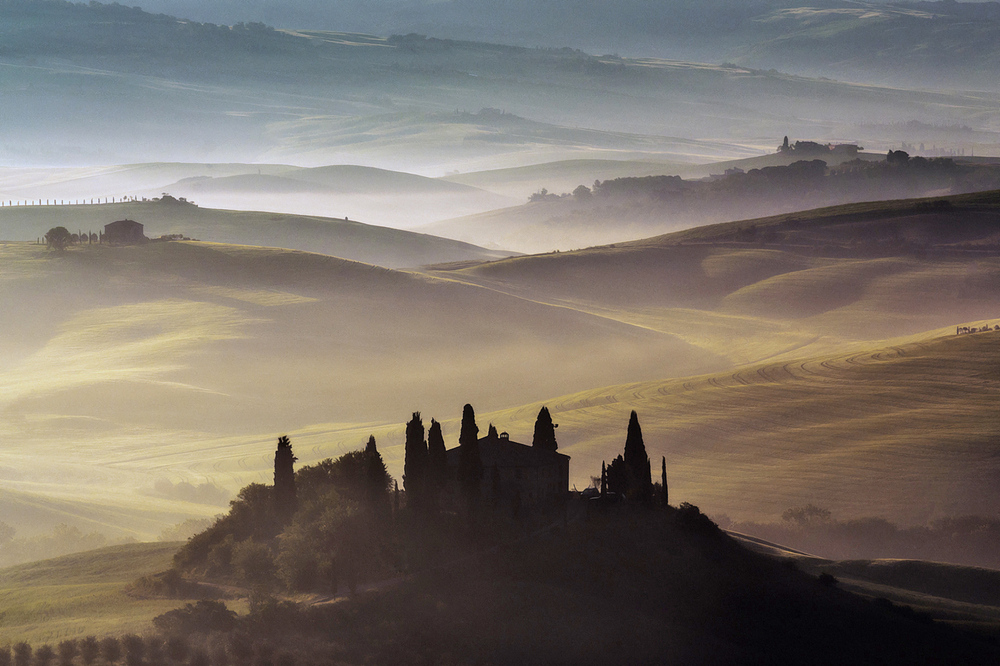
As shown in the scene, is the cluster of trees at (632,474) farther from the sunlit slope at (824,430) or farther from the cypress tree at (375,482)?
the sunlit slope at (824,430)

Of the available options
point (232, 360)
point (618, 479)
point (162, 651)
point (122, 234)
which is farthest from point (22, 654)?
point (122, 234)

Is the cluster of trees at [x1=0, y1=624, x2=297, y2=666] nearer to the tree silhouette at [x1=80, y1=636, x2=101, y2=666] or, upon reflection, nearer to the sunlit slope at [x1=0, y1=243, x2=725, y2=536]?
the tree silhouette at [x1=80, y1=636, x2=101, y2=666]

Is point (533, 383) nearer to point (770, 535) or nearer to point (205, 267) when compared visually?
point (770, 535)

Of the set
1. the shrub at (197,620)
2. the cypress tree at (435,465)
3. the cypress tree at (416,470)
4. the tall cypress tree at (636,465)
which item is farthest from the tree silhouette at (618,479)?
the shrub at (197,620)

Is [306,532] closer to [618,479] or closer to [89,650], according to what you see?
[89,650]

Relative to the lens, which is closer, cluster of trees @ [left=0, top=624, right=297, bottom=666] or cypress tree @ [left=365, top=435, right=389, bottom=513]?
cluster of trees @ [left=0, top=624, right=297, bottom=666]

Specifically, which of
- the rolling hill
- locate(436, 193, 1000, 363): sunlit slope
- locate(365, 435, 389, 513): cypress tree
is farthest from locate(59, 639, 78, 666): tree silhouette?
locate(436, 193, 1000, 363): sunlit slope
